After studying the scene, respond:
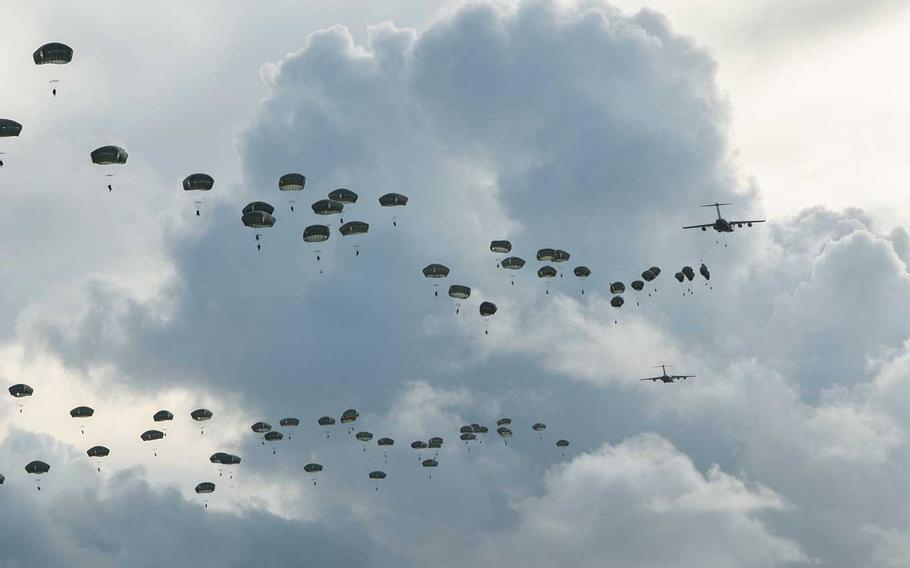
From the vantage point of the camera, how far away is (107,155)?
6555 inches

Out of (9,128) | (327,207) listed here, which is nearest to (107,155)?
(9,128)

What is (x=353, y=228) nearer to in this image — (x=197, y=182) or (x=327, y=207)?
(x=327, y=207)

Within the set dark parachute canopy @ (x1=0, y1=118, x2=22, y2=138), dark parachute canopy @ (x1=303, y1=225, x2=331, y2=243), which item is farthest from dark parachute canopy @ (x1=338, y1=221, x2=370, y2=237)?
dark parachute canopy @ (x1=0, y1=118, x2=22, y2=138)

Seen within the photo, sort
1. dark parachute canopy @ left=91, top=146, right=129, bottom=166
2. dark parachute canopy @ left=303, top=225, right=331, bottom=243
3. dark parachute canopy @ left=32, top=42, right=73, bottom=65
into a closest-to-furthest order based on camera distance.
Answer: dark parachute canopy @ left=32, top=42, right=73, bottom=65
dark parachute canopy @ left=91, top=146, right=129, bottom=166
dark parachute canopy @ left=303, top=225, right=331, bottom=243

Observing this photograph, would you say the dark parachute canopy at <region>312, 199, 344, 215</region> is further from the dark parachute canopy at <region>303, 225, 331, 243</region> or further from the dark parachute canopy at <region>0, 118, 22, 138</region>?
the dark parachute canopy at <region>0, 118, 22, 138</region>

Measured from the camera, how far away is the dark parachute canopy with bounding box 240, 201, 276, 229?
18025 centimetres

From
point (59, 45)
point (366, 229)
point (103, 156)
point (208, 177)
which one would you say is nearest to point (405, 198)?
point (366, 229)

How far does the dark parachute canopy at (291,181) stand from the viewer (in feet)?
611

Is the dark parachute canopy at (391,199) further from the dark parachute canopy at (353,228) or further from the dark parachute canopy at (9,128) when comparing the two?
the dark parachute canopy at (9,128)

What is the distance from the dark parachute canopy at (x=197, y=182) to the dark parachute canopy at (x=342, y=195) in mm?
21912

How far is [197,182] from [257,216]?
11.5 m

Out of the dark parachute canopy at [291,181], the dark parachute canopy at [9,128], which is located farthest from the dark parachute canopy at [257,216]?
the dark parachute canopy at [9,128]

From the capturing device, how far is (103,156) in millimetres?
166250

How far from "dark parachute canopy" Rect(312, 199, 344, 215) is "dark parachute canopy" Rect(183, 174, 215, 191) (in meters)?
18.7
